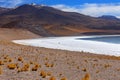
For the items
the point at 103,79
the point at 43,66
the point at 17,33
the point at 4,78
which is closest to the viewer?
the point at 4,78

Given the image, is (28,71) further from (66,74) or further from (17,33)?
(17,33)

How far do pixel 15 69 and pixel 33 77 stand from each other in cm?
180

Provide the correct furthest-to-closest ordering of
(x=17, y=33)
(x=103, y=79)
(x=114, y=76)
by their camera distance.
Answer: (x=17, y=33), (x=114, y=76), (x=103, y=79)

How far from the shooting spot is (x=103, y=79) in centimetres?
1459

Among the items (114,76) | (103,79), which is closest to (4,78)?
(103,79)

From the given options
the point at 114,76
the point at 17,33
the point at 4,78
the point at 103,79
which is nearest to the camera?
the point at 4,78

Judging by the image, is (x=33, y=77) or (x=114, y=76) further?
(x=114, y=76)

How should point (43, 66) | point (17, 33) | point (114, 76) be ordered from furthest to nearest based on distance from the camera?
point (17, 33)
point (43, 66)
point (114, 76)

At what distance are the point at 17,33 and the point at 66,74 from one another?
84.2m

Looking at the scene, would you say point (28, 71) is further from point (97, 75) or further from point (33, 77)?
point (97, 75)

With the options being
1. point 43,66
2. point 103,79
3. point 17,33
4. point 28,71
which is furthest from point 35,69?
point 17,33

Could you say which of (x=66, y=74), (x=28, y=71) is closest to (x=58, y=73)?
(x=66, y=74)

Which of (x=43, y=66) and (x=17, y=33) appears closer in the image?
(x=43, y=66)

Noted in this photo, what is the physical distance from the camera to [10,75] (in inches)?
532
